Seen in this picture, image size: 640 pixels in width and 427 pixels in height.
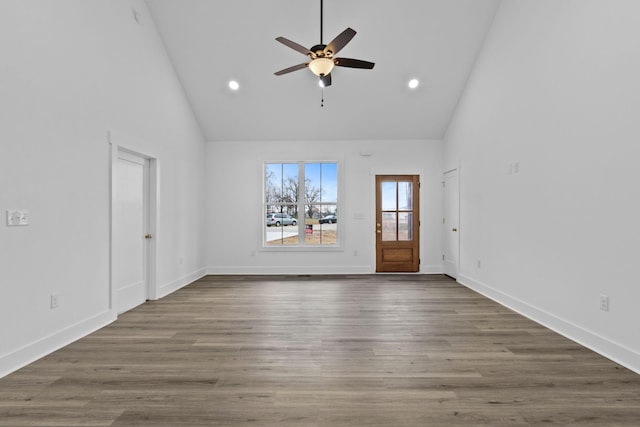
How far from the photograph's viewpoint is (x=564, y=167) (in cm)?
332

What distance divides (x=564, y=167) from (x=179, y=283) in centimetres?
559

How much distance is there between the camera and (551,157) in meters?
3.51

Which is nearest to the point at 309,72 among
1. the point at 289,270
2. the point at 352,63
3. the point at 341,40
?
the point at 352,63

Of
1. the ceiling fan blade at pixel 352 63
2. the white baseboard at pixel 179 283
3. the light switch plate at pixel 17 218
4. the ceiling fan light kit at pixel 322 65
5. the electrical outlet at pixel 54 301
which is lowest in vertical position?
the white baseboard at pixel 179 283

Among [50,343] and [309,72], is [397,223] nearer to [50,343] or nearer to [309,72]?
[309,72]

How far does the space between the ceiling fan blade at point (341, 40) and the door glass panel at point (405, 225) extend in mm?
4037

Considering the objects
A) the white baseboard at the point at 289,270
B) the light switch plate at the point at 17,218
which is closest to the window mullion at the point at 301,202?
A: the white baseboard at the point at 289,270

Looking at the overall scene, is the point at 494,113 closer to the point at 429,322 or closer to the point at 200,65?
the point at 429,322

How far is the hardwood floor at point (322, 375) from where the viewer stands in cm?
196

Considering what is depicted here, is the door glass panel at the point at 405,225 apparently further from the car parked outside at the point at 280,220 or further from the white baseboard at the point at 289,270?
the car parked outside at the point at 280,220

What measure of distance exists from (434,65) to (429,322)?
4071 mm

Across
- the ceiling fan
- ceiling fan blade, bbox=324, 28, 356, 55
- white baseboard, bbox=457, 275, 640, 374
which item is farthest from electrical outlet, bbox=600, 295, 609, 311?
ceiling fan blade, bbox=324, 28, 356, 55

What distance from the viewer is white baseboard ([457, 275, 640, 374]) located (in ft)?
8.53

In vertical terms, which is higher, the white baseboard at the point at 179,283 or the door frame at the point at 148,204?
the door frame at the point at 148,204
